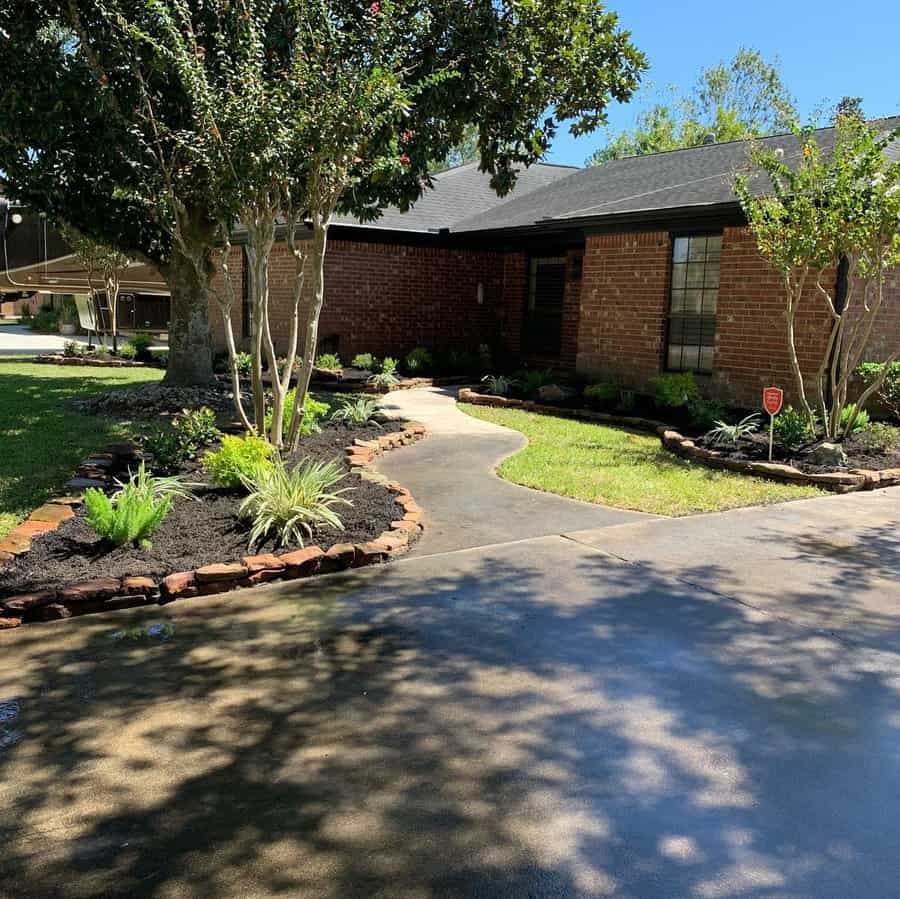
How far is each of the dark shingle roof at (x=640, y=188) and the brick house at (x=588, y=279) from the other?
60mm

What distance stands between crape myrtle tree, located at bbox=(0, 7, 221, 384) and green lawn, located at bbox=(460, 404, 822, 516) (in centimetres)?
374

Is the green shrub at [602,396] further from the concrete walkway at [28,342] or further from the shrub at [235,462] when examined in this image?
the concrete walkway at [28,342]

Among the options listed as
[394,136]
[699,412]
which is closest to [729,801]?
[394,136]

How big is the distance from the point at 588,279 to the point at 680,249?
6.10 feet

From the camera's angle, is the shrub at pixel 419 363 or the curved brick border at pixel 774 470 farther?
the shrub at pixel 419 363

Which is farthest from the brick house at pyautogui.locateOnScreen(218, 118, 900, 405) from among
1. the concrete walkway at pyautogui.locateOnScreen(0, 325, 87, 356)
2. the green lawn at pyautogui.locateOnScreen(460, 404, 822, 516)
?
the concrete walkway at pyautogui.locateOnScreen(0, 325, 87, 356)

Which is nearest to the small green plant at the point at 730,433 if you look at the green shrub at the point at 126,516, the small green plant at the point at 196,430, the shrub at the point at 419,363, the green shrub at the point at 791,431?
the green shrub at the point at 791,431

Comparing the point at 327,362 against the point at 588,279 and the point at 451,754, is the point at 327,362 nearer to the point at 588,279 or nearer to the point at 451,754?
the point at 588,279

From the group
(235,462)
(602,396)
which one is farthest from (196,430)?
(602,396)

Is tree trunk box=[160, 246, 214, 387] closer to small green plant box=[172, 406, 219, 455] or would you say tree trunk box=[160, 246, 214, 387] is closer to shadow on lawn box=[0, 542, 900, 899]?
small green plant box=[172, 406, 219, 455]

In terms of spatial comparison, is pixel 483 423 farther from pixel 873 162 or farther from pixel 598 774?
pixel 598 774

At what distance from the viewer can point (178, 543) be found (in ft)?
18.6

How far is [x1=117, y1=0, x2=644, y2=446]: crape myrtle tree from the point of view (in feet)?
21.1

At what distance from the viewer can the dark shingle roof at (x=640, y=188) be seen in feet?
43.5
